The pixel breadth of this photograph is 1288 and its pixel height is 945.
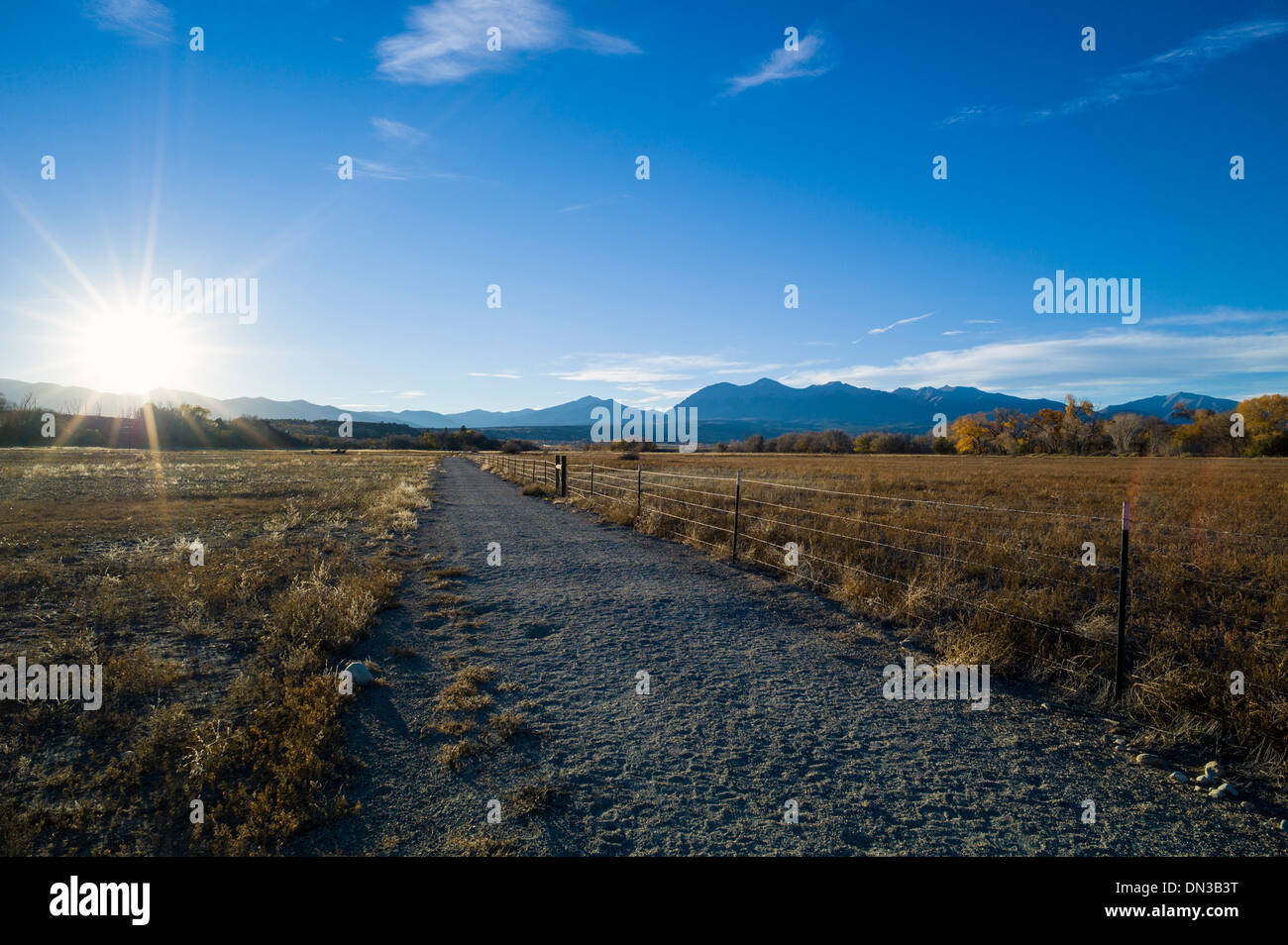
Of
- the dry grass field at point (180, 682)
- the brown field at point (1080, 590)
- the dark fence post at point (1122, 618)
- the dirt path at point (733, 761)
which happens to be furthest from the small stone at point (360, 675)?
the dark fence post at point (1122, 618)

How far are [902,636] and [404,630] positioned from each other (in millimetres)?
5765

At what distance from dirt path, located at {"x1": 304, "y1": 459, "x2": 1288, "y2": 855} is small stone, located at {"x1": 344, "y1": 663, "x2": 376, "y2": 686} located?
5.5 inches

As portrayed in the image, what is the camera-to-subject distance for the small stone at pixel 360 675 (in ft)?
17.3

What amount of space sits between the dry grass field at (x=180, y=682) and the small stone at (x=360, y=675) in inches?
10.6

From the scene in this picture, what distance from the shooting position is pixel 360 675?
17.4 feet

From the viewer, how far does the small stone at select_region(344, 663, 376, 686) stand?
17.3ft

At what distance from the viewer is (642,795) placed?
11.7 ft

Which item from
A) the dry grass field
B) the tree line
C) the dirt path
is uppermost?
the tree line

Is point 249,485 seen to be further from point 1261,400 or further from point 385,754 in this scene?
point 1261,400

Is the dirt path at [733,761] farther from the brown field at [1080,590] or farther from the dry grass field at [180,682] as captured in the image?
the brown field at [1080,590]

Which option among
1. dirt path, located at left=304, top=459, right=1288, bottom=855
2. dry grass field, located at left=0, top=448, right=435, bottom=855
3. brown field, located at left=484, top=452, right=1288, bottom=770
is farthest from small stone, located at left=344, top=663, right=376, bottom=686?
brown field, located at left=484, top=452, right=1288, bottom=770

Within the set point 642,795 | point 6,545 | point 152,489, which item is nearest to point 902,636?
point 642,795

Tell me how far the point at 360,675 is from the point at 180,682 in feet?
5.26

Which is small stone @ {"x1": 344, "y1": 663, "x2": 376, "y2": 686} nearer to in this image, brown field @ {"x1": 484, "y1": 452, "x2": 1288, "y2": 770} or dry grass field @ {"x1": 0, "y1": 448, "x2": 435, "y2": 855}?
dry grass field @ {"x1": 0, "y1": 448, "x2": 435, "y2": 855}
